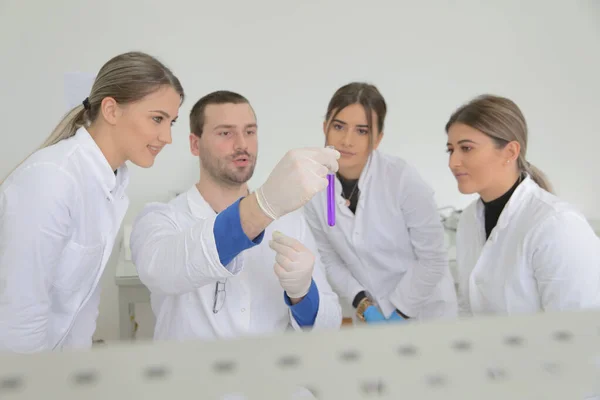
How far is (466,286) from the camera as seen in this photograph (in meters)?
1.48

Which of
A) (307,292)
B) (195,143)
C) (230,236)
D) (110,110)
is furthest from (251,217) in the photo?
(195,143)

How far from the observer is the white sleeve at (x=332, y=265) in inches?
70.4

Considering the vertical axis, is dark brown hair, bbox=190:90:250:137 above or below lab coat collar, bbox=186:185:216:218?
above

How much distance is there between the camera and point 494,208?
146 cm

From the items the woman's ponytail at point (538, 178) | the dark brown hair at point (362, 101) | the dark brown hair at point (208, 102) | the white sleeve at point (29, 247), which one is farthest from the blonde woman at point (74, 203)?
the woman's ponytail at point (538, 178)

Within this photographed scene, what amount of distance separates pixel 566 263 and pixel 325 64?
69.8 inches

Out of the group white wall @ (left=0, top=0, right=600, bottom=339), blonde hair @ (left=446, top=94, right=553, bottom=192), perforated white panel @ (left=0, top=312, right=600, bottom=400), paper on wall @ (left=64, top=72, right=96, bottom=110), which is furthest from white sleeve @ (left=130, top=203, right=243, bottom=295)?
white wall @ (left=0, top=0, right=600, bottom=339)

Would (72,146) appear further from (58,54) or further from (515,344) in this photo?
(58,54)

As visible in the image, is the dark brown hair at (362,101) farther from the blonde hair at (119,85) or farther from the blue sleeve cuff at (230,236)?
the blue sleeve cuff at (230,236)

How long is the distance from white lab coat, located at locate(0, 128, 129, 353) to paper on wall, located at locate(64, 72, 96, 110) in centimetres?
37

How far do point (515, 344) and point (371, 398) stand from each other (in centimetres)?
13

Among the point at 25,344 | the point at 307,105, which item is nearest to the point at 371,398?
the point at 25,344

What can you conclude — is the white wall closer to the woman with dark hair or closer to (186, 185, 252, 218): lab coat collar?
the woman with dark hair

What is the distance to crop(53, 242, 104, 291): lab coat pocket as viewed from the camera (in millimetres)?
1117
